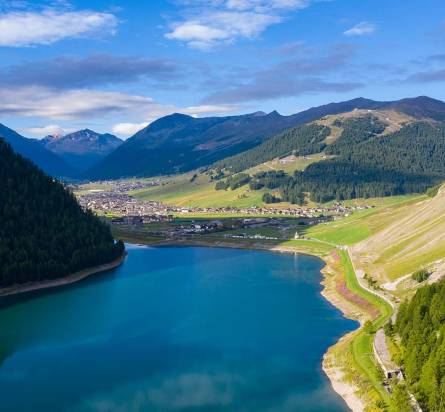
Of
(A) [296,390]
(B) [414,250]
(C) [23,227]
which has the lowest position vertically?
(A) [296,390]

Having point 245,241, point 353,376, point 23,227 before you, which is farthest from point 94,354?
point 245,241

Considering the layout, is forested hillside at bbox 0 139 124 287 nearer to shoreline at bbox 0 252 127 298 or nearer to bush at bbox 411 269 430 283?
shoreline at bbox 0 252 127 298

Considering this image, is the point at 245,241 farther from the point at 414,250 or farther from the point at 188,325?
the point at 188,325

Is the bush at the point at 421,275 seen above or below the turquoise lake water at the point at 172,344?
above

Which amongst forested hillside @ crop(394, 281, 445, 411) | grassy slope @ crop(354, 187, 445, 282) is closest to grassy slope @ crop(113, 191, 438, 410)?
grassy slope @ crop(354, 187, 445, 282)

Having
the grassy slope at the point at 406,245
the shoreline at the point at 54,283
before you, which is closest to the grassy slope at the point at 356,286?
the grassy slope at the point at 406,245

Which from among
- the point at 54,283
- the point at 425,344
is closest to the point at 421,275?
the point at 425,344

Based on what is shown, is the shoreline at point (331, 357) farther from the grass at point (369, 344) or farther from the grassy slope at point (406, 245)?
the grassy slope at point (406, 245)
